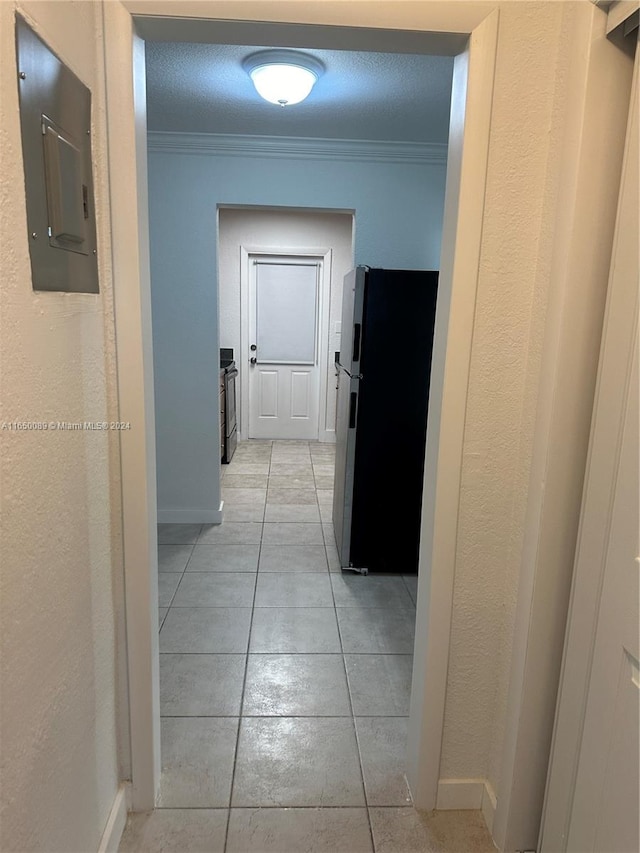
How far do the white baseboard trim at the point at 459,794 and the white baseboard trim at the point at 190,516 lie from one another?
8.03 feet

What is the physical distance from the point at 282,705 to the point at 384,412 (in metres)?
1.48

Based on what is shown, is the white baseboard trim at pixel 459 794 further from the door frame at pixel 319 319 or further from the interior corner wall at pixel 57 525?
the door frame at pixel 319 319

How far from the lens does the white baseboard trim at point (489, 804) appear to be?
1535 mm

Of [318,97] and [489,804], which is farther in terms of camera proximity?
[318,97]

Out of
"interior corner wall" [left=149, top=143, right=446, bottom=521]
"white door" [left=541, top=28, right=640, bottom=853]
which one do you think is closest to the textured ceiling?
"interior corner wall" [left=149, top=143, right=446, bottom=521]

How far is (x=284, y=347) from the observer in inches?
240

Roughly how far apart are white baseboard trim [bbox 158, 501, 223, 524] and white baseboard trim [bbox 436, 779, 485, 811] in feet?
8.03

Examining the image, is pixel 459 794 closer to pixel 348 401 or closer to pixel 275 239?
pixel 348 401

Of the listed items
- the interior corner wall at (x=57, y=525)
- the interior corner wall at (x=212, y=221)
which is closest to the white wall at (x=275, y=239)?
the interior corner wall at (x=212, y=221)

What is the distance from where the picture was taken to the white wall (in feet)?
18.8

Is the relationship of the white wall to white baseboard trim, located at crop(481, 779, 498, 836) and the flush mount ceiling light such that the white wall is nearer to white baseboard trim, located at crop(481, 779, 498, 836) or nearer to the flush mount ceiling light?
the flush mount ceiling light

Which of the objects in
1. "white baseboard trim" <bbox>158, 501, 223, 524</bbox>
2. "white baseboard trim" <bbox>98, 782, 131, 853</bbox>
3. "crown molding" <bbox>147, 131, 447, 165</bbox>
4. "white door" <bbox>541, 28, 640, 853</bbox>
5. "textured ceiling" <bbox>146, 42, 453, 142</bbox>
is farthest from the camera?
"white baseboard trim" <bbox>158, 501, 223, 524</bbox>

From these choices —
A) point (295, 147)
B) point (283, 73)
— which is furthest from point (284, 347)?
point (283, 73)

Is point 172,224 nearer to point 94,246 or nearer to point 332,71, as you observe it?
point 332,71
